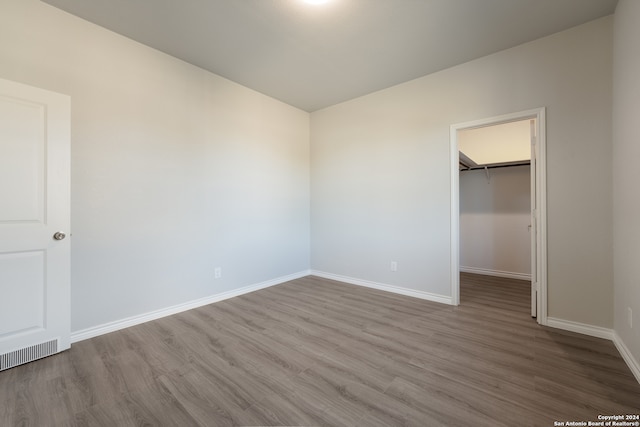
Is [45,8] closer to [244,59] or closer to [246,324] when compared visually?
[244,59]

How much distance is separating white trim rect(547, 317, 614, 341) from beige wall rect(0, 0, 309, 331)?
3.35 m

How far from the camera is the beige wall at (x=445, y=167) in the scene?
2350 millimetres

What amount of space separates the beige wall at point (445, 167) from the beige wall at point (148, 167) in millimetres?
1076

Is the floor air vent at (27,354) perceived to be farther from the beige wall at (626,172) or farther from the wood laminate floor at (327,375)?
the beige wall at (626,172)

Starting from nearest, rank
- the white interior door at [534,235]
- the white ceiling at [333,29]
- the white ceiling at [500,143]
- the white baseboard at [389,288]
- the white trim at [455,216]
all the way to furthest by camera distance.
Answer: the white ceiling at [333,29]
the white interior door at [534,235]
the white trim at [455,216]
the white baseboard at [389,288]
the white ceiling at [500,143]

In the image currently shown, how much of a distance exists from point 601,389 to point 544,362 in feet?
1.03

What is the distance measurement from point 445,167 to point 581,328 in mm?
1994

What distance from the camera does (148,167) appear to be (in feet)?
8.90

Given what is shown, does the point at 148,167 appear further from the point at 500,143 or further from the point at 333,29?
the point at 500,143

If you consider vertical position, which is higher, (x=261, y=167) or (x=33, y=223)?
(x=261, y=167)

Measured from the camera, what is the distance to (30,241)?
6.60 feet

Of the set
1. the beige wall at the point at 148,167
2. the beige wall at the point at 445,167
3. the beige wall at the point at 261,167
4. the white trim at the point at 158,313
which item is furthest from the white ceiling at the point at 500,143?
the white trim at the point at 158,313

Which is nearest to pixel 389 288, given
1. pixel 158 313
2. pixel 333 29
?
pixel 158 313

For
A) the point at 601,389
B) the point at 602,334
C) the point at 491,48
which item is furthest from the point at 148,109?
the point at 602,334
